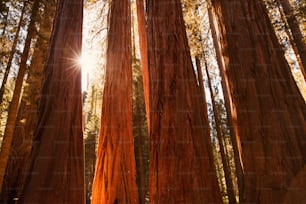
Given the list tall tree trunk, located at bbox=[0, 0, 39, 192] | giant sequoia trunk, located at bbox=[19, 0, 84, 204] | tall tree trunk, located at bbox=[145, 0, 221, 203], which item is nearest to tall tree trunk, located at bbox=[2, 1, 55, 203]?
tall tree trunk, located at bbox=[0, 0, 39, 192]

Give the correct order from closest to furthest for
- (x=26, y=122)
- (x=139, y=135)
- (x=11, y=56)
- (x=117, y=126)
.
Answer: (x=117, y=126), (x=26, y=122), (x=11, y=56), (x=139, y=135)

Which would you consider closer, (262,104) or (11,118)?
(262,104)

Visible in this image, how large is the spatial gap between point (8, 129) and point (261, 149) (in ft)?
14.9

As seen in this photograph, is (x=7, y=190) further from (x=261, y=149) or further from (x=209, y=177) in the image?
(x=261, y=149)

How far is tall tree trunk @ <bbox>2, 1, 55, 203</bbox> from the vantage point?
4.91 meters

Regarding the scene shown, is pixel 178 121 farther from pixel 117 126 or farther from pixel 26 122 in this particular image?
pixel 26 122

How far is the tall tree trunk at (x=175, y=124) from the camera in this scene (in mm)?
1832

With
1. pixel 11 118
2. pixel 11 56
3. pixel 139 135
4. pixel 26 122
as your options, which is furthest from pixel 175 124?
pixel 139 135

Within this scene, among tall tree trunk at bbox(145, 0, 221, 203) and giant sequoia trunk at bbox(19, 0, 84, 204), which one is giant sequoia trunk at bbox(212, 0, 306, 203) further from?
giant sequoia trunk at bbox(19, 0, 84, 204)

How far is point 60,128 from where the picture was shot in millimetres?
2127

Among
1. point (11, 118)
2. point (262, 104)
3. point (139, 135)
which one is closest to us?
point (262, 104)

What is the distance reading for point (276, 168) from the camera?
135cm

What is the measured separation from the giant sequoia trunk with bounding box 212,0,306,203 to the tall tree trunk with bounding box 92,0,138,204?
2297 millimetres

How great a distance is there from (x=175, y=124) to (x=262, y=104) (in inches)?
28.6
